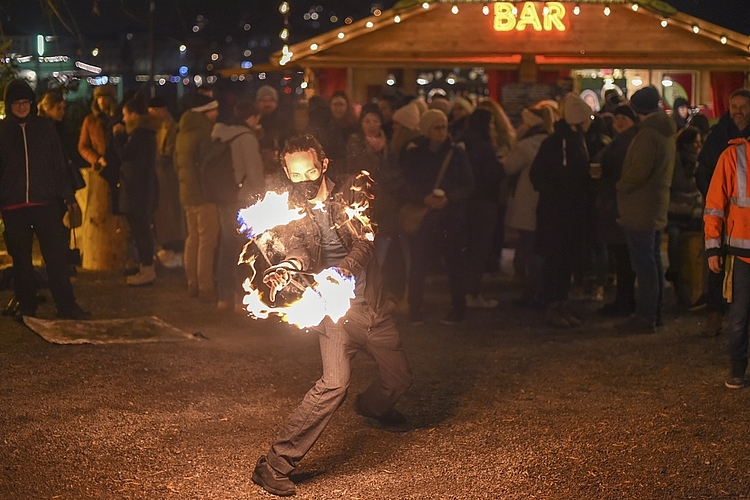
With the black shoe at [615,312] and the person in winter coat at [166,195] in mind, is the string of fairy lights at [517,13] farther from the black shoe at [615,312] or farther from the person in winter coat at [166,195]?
the black shoe at [615,312]

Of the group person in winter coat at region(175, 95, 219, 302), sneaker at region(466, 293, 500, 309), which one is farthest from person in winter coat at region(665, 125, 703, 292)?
person in winter coat at region(175, 95, 219, 302)

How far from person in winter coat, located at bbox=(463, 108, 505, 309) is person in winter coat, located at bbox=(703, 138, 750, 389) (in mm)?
3073

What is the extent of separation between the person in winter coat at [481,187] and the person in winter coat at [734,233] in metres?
3.07

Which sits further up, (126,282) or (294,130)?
(294,130)

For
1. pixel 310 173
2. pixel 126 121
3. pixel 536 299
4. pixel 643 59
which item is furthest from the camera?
pixel 643 59

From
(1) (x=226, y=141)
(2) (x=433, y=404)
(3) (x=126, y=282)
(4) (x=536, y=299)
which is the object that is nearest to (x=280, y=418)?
(2) (x=433, y=404)

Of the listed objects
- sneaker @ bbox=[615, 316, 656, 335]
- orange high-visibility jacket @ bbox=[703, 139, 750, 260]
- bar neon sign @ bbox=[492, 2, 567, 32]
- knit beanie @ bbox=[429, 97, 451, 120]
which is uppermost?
bar neon sign @ bbox=[492, 2, 567, 32]

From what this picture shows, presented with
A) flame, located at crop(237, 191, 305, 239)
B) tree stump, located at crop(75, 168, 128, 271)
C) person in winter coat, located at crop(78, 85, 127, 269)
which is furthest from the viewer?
tree stump, located at crop(75, 168, 128, 271)

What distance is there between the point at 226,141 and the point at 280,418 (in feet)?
12.4

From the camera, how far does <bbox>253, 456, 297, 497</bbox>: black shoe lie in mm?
5301

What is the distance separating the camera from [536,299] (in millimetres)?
10375

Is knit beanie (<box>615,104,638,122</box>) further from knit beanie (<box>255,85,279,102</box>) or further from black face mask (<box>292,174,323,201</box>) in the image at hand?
black face mask (<box>292,174,323,201</box>)

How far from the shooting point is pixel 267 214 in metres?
5.28

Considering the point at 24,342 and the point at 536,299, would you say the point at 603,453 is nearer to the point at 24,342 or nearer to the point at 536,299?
the point at 536,299
